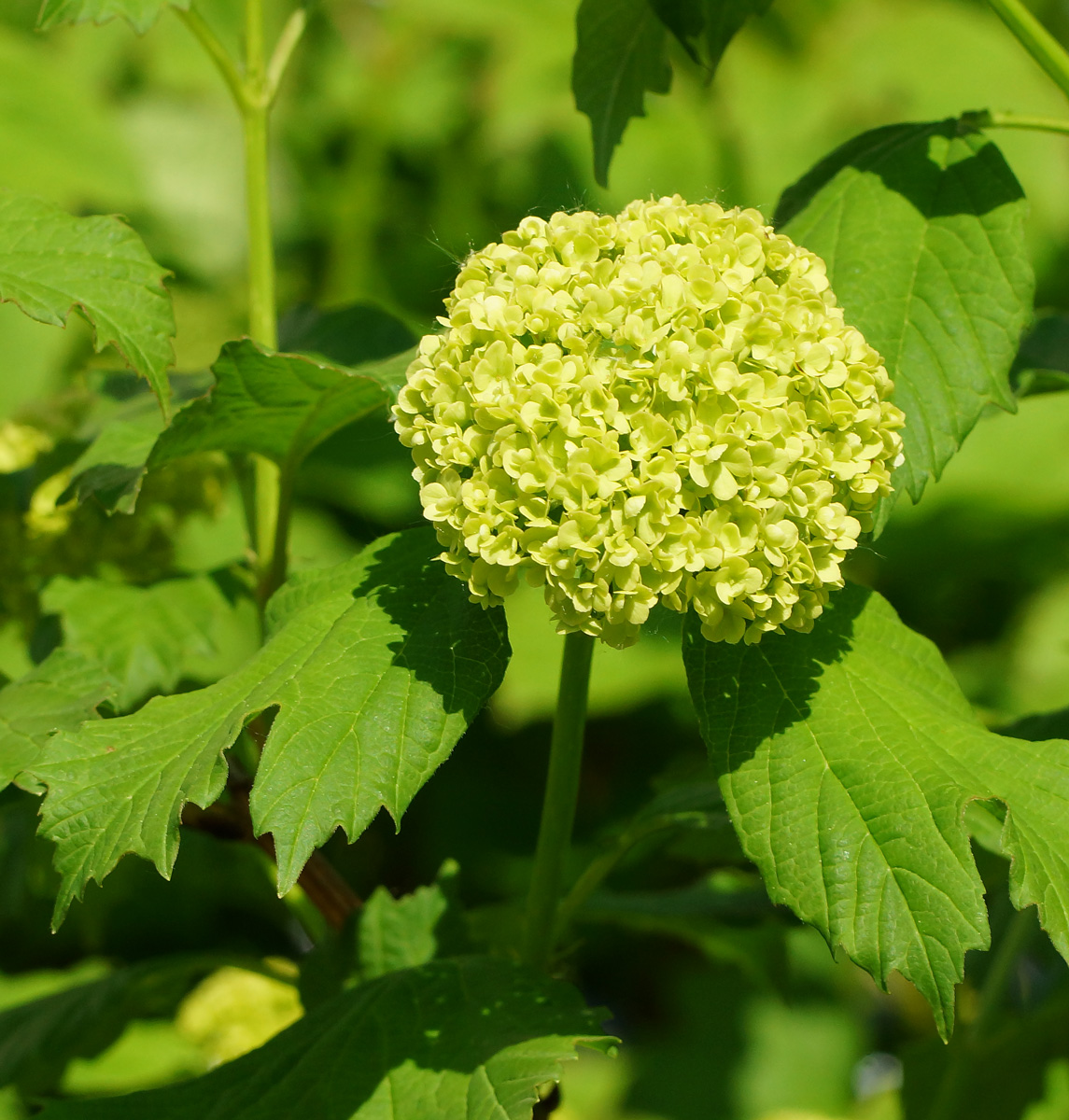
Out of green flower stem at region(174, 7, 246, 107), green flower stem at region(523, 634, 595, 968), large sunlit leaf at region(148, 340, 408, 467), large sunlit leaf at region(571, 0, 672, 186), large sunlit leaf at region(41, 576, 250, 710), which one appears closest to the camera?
green flower stem at region(523, 634, 595, 968)

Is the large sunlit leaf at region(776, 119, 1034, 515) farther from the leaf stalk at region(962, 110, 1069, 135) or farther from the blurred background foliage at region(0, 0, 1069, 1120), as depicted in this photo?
the blurred background foliage at region(0, 0, 1069, 1120)

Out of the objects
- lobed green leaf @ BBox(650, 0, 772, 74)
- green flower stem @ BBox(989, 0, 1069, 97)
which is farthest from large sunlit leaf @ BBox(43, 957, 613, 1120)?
green flower stem @ BBox(989, 0, 1069, 97)

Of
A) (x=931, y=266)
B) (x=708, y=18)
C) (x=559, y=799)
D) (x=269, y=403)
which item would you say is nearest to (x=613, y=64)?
(x=708, y=18)

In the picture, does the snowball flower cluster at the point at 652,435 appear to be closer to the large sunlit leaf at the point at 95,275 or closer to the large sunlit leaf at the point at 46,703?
the large sunlit leaf at the point at 95,275

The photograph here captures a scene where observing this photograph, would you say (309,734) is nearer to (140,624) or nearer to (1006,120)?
(140,624)

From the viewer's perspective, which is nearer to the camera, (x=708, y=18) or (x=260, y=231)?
(x=708, y=18)

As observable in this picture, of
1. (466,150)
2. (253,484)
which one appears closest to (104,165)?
(466,150)

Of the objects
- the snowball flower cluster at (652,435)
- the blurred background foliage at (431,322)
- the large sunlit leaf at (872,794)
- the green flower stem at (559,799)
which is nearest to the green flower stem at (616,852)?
the green flower stem at (559,799)
